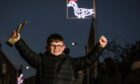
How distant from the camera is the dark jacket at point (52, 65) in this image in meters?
9.54

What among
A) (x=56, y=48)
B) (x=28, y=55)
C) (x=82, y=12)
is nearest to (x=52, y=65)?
(x=56, y=48)

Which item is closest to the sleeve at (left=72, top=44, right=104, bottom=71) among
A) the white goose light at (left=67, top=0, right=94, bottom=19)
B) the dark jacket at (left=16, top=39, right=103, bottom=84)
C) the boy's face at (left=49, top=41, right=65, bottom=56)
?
the dark jacket at (left=16, top=39, right=103, bottom=84)

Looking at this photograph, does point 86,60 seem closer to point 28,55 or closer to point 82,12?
point 28,55

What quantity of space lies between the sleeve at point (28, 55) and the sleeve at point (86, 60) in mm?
512

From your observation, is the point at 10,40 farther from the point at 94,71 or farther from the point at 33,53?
the point at 94,71

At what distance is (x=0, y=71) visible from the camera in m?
64.8

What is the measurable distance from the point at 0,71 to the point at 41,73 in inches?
2185

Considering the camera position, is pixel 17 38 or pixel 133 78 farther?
pixel 17 38

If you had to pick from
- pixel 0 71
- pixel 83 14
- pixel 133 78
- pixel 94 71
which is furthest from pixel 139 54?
pixel 0 71

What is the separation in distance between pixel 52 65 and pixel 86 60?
0.57 m

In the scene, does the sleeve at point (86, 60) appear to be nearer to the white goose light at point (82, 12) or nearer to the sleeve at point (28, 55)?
the sleeve at point (28, 55)

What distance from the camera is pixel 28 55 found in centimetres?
971

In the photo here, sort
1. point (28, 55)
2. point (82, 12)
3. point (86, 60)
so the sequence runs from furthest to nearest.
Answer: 1. point (82, 12)
2. point (86, 60)
3. point (28, 55)

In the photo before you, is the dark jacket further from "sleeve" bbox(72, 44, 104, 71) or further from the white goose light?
the white goose light
